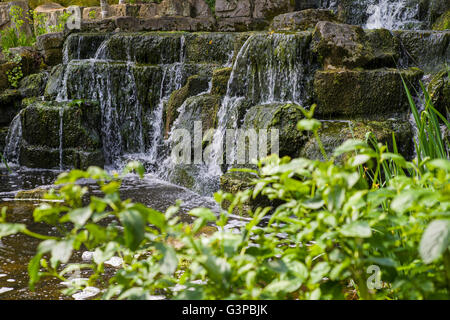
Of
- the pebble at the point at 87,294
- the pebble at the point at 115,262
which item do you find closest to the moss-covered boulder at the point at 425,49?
the pebble at the point at 115,262

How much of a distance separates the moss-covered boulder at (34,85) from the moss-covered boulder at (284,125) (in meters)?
6.16

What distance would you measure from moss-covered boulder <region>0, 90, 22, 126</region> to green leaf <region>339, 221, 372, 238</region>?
10.2m

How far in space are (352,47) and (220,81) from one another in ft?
7.22

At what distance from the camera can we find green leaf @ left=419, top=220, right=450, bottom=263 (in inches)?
36.2

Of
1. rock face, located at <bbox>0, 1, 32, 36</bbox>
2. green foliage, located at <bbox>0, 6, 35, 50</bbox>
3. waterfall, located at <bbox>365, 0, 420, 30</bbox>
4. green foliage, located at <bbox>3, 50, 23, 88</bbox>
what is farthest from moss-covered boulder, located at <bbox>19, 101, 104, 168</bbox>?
waterfall, located at <bbox>365, 0, 420, 30</bbox>

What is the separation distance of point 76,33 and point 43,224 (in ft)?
22.8

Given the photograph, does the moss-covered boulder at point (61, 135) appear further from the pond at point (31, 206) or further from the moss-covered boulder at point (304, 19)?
the moss-covered boulder at point (304, 19)

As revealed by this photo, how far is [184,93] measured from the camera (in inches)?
308

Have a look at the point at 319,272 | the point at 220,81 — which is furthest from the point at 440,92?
the point at 319,272

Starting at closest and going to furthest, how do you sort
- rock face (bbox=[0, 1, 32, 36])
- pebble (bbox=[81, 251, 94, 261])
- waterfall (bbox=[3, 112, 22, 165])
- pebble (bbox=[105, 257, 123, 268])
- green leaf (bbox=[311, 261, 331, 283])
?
1. green leaf (bbox=[311, 261, 331, 283])
2. pebble (bbox=[105, 257, 123, 268])
3. pebble (bbox=[81, 251, 94, 261])
4. waterfall (bbox=[3, 112, 22, 165])
5. rock face (bbox=[0, 1, 32, 36])

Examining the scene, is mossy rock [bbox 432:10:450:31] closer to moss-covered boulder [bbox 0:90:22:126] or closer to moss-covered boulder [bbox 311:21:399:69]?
moss-covered boulder [bbox 311:21:399:69]

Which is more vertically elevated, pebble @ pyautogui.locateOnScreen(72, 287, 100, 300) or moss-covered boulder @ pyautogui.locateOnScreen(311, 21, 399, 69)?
Result: moss-covered boulder @ pyautogui.locateOnScreen(311, 21, 399, 69)

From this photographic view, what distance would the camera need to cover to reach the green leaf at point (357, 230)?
990 mm

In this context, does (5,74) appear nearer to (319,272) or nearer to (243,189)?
(243,189)
